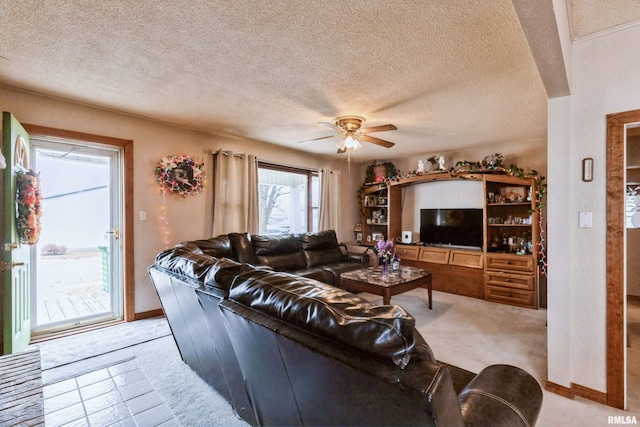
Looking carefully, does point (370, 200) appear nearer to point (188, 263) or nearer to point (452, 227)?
point (452, 227)

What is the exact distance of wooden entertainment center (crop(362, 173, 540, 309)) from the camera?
432 centimetres

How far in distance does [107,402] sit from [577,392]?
324 centimetres

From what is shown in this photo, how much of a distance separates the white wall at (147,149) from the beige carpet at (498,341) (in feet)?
9.77

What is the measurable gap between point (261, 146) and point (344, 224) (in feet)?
8.29

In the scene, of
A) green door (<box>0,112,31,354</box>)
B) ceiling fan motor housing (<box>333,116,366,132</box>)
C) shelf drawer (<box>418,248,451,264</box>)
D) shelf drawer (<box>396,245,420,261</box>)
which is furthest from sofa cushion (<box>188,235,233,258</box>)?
shelf drawer (<box>418,248,451,264</box>)

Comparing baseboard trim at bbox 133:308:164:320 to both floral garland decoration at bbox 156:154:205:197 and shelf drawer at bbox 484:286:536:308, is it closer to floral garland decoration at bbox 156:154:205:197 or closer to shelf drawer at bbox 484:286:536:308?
floral garland decoration at bbox 156:154:205:197

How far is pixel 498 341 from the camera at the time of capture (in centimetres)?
305

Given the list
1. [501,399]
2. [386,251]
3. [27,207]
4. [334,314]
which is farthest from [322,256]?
[334,314]

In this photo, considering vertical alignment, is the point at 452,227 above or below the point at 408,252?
above

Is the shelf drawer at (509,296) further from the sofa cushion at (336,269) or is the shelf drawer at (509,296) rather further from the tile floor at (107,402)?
the tile floor at (107,402)

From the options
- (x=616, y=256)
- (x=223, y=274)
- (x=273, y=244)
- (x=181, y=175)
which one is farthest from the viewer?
(x=273, y=244)

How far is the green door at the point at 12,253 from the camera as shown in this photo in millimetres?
2432

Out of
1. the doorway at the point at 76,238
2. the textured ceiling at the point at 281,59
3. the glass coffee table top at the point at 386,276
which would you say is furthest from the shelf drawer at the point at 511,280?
the doorway at the point at 76,238

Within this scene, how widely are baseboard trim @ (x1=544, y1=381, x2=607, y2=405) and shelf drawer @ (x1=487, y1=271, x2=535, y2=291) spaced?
95.5 inches
